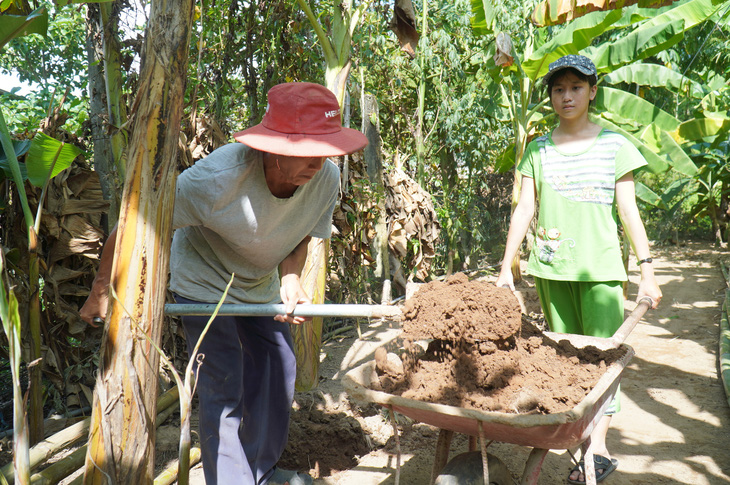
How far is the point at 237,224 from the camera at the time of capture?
2.22 m

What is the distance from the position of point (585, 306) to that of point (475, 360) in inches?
34.3

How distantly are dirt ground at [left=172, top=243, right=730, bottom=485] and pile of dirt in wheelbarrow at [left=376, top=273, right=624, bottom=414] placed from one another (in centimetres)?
20

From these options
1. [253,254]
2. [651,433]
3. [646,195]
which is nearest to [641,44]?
[646,195]

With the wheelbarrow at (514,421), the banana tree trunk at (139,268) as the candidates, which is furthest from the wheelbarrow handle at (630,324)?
the banana tree trunk at (139,268)

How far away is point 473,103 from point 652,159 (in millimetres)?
2839

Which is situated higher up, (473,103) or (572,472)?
(473,103)

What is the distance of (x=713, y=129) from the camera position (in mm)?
6246

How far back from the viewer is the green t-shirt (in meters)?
2.53

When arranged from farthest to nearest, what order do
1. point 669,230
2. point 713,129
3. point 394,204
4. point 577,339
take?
point 669,230 < point 713,129 < point 394,204 < point 577,339

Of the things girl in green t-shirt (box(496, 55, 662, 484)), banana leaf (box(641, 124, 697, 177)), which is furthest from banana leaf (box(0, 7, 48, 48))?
banana leaf (box(641, 124, 697, 177))

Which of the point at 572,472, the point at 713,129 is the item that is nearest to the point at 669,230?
the point at 713,129

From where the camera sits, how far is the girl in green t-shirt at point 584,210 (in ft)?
8.29

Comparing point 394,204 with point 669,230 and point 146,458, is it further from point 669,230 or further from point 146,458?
point 669,230

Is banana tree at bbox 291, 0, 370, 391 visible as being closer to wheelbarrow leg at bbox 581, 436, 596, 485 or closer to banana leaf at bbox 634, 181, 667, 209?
wheelbarrow leg at bbox 581, 436, 596, 485
